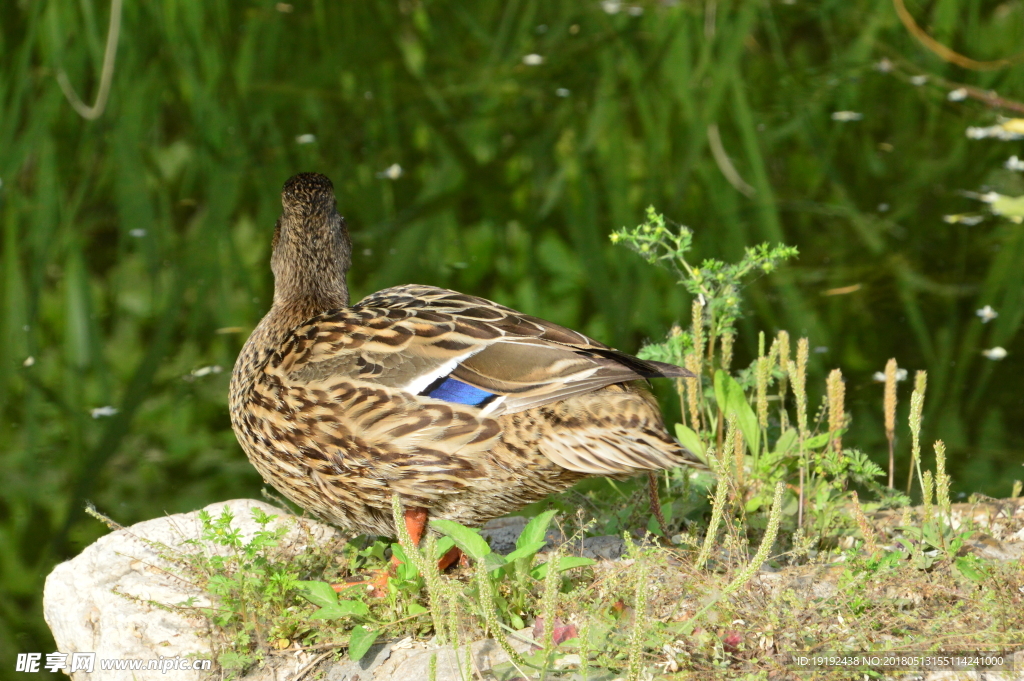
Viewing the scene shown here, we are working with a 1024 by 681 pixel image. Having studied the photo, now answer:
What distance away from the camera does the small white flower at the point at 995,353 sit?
5312 millimetres

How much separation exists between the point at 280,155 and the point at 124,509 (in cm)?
337

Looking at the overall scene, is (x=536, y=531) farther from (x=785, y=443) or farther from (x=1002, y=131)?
(x=1002, y=131)

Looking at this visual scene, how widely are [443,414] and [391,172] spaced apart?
14.1 ft

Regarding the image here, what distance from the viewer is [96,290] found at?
6125 mm

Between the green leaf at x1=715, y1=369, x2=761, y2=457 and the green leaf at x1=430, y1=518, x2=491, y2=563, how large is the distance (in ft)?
3.99

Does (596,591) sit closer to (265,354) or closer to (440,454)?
(440,454)

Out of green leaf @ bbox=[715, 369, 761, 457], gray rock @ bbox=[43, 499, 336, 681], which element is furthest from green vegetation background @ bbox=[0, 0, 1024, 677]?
green leaf @ bbox=[715, 369, 761, 457]

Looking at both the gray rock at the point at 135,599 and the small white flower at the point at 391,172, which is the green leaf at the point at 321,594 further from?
the small white flower at the point at 391,172

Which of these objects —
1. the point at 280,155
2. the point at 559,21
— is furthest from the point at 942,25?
the point at 280,155

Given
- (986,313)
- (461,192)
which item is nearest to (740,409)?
(986,313)

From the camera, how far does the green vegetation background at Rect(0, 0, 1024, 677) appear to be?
5.06 meters

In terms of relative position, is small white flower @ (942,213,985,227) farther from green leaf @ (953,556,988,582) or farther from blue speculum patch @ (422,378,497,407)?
blue speculum patch @ (422,378,497,407)

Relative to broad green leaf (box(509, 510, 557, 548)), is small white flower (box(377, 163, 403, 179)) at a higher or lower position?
higher

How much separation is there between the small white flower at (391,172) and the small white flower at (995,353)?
3.65 metres
